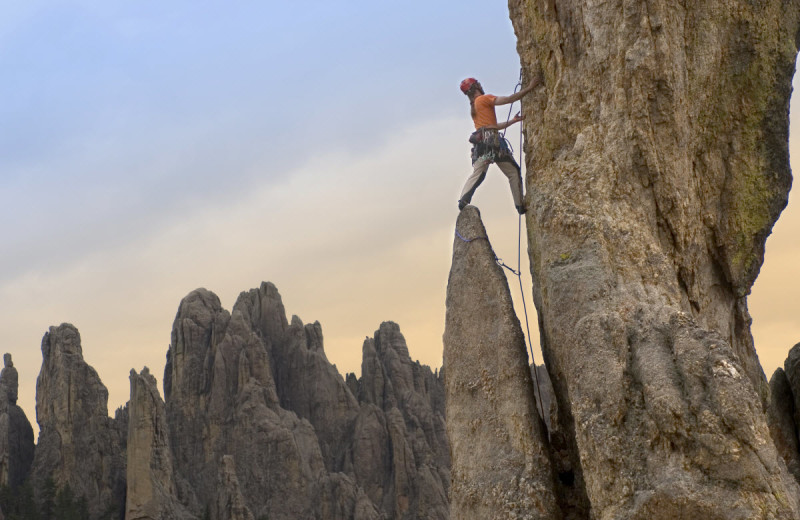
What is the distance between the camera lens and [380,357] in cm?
9700

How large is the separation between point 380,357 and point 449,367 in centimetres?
8372

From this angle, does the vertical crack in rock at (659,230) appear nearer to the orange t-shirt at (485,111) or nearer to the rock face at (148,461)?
the orange t-shirt at (485,111)

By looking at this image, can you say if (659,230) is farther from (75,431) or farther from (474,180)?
(75,431)

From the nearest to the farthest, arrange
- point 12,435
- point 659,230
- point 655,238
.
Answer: point 655,238
point 659,230
point 12,435

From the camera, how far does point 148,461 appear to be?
67.7 m

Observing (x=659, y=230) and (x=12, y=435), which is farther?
(x=12, y=435)

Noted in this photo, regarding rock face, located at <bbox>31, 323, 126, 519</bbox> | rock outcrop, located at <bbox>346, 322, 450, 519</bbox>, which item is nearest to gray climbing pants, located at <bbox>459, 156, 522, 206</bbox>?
rock face, located at <bbox>31, 323, 126, 519</bbox>

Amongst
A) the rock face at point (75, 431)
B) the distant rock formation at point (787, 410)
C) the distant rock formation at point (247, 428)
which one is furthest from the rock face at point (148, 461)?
the distant rock formation at point (787, 410)

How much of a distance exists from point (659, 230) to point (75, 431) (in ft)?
219

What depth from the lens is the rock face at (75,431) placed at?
70500mm

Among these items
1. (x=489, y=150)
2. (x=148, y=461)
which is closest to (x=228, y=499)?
(x=148, y=461)

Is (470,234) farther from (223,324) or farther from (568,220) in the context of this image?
(223,324)

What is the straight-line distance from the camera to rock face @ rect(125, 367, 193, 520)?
66.8 meters

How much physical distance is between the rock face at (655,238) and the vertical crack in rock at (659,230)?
0.8 inches
